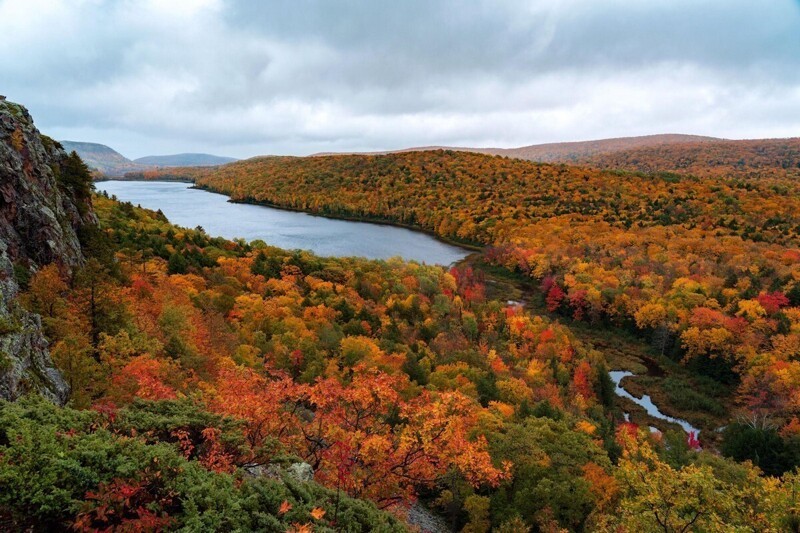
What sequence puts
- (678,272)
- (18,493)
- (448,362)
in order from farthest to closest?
(678,272), (448,362), (18,493)

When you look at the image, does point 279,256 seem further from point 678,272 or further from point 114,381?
point 678,272

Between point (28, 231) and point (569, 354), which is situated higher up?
point (28, 231)

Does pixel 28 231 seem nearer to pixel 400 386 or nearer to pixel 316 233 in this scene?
pixel 400 386

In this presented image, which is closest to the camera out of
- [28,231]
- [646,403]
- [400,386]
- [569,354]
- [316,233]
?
[28,231]

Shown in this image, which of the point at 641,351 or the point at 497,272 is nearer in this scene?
the point at 641,351

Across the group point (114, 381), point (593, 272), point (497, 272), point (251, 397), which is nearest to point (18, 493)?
point (251, 397)

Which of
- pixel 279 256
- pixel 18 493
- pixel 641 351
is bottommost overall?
pixel 641 351

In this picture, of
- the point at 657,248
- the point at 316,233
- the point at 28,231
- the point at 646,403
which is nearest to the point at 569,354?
the point at 646,403
